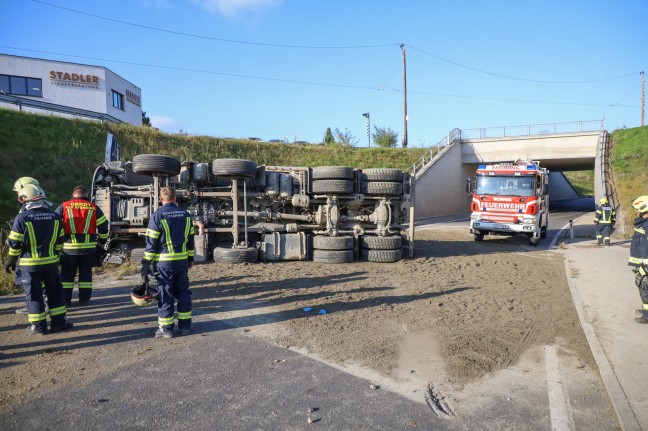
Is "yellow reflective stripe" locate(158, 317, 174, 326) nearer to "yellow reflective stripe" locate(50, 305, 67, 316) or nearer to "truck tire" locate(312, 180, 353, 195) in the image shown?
"yellow reflective stripe" locate(50, 305, 67, 316)

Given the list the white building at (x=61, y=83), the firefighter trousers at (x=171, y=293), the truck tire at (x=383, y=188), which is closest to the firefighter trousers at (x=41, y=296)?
the firefighter trousers at (x=171, y=293)

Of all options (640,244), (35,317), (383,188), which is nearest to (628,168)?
(383,188)

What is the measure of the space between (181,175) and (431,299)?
5.96 metres

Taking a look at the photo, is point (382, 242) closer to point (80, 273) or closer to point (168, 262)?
point (168, 262)

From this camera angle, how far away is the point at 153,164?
8.20 metres

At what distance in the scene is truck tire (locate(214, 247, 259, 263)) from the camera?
866 cm

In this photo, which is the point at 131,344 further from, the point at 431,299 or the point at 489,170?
the point at 489,170

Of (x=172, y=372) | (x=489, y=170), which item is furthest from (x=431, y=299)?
(x=489, y=170)

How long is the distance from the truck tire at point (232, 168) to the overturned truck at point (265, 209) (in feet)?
0.07

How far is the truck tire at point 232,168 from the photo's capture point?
8.71 metres

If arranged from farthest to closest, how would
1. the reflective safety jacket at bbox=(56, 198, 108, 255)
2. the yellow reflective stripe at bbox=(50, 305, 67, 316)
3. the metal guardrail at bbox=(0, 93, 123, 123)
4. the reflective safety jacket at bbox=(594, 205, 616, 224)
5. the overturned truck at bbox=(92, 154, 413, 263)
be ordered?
the metal guardrail at bbox=(0, 93, 123, 123) < the reflective safety jacket at bbox=(594, 205, 616, 224) < the overturned truck at bbox=(92, 154, 413, 263) < the reflective safety jacket at bbox=(56, 198, 108, 255) < the yellow reflective stripe at bbox=(50, 305, 67, 316)

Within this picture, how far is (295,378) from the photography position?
12.0 ft

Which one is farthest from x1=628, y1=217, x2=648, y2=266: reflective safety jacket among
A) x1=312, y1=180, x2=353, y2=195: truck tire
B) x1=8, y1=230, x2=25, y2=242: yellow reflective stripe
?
x1=8, y1=230, x2=25, y2=242: yellow reflective stripe

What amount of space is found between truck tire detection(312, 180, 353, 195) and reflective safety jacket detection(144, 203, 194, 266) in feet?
15.8
